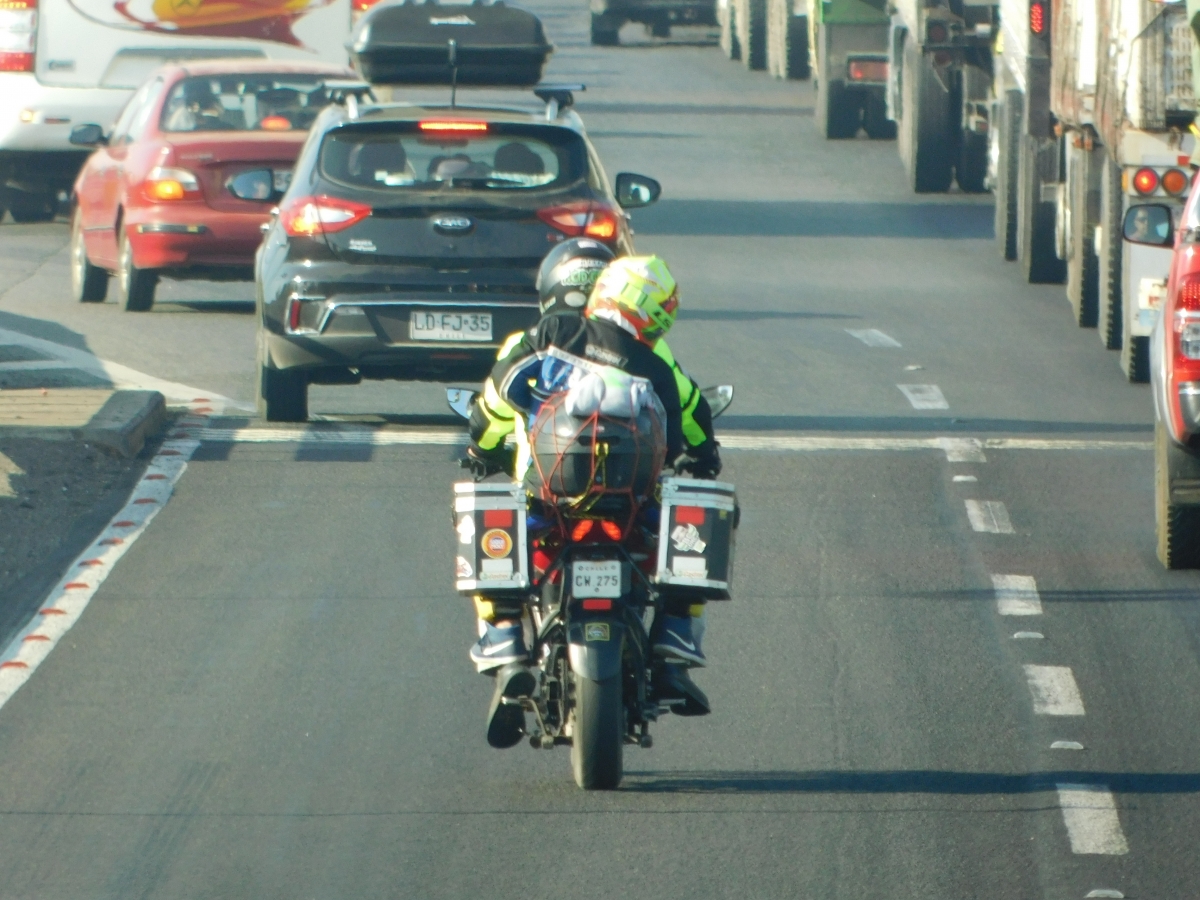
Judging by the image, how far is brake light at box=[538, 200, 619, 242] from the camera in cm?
1245

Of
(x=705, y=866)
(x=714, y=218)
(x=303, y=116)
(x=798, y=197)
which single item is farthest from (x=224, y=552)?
(x=798, y=197)

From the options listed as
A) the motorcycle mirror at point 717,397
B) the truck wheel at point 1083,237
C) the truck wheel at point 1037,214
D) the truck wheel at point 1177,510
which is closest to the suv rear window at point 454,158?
the truck wheel at point 1177,510

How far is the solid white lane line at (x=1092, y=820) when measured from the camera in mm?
6484

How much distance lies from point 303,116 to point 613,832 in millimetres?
11980

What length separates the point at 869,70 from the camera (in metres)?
28.9

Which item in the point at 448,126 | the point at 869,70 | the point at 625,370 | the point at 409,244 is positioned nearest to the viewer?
the point at 625,370

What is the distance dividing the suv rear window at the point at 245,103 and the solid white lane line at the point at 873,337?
4020 mm

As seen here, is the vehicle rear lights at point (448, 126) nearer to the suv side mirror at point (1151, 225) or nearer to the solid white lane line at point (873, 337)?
the suv side mirror at point (1151, 225)

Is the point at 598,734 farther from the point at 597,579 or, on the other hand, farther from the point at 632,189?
the point at 632,189

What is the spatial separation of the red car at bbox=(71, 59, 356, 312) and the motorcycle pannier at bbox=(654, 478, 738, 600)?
31.6ft

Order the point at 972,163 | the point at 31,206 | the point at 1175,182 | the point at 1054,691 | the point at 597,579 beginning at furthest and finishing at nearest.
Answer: the point at 972,163 < the point at 31,206 < the point at 1175,182 < the point at 1054,691 < the point at 597,579

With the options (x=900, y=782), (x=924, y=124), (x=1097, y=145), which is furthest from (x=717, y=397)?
(x=924, y=124)

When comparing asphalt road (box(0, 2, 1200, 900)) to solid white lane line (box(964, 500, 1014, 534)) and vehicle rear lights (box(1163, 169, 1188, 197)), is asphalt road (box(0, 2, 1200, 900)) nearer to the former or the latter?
solid white lane line (box(964, 500, 1014, 534))

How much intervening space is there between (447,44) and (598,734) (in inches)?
680
